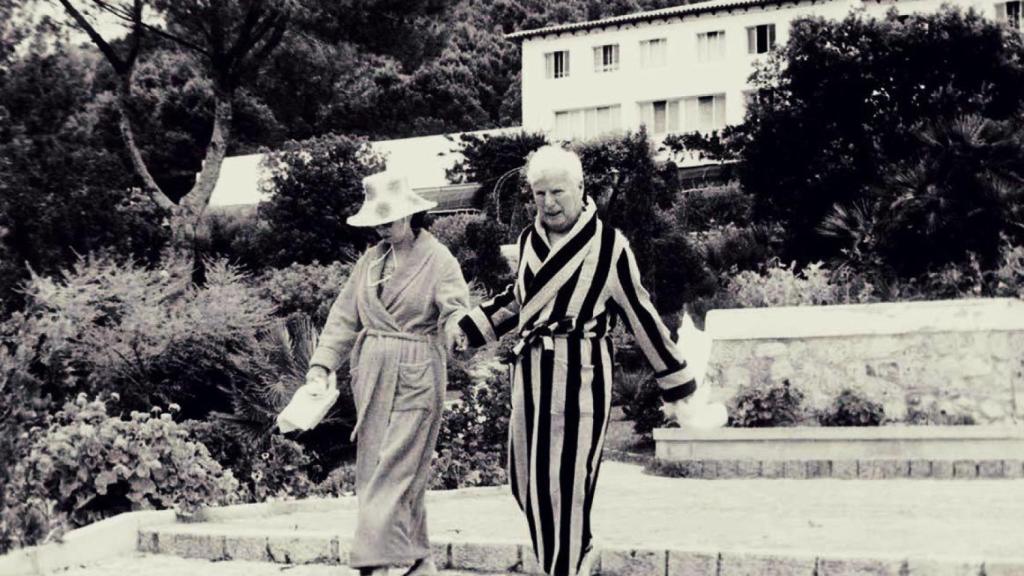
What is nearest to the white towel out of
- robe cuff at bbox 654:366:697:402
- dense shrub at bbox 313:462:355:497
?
robe cuff at bbox 654:366:697:402

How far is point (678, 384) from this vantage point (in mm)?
5953

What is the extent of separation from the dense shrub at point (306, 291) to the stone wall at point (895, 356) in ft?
20.5

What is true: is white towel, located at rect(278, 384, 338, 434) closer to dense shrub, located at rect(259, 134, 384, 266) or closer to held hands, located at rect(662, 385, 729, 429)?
held hands, located at rect(662, 385, 729, 429)

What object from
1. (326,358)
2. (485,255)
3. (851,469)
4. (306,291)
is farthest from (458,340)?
(485,255)

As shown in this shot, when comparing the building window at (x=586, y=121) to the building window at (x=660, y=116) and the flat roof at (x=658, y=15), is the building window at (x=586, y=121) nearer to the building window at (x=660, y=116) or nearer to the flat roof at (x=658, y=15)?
the building window at (x=660, y=116)

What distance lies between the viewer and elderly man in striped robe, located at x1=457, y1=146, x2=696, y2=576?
563 centimetres

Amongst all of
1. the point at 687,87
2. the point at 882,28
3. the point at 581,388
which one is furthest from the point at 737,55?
the point at 581,388

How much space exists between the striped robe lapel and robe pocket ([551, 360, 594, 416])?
26 centimetres

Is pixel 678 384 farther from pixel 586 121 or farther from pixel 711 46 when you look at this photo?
pixel 586 121

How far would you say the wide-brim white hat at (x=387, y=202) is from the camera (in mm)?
6895

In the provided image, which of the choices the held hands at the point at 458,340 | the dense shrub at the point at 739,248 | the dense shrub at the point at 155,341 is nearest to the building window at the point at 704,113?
the dense shrub at the point at 739,248

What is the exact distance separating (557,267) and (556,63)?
48.8m

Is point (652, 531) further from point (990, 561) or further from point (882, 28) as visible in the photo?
point (882, 28)

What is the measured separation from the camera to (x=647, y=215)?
28109mm
